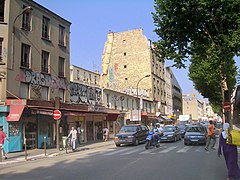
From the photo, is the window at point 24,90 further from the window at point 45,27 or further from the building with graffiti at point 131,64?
the building with graffiti at point 131,64

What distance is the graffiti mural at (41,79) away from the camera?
2301 cm

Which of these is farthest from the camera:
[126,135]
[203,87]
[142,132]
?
[203,87]

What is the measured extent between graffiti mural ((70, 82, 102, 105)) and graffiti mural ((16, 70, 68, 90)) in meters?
1.76

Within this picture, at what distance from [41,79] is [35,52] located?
2231mm

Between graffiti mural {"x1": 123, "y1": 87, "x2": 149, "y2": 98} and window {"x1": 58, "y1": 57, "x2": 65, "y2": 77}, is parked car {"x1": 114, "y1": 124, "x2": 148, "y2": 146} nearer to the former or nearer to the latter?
window {"x1": 58, "y1": 57, "x2": 65, "y2": 77}

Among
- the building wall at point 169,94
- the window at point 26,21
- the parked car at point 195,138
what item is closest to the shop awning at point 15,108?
the window at point 26,21

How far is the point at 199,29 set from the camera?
17.3 meters

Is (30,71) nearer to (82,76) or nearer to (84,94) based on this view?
(84,94)

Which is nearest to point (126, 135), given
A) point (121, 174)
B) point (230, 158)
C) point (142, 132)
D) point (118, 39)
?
point (142, 132)

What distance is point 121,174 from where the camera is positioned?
1021 centimetres

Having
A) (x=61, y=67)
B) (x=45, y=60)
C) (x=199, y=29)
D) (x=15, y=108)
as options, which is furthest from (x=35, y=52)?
(x=199, y=29)

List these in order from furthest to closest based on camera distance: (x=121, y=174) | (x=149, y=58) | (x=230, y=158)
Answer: (x=149, y=58) < (x=121, y=174) < (x=230, y=158)

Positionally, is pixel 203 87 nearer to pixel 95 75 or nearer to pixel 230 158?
pixel 95 75

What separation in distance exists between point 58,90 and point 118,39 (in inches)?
1491
